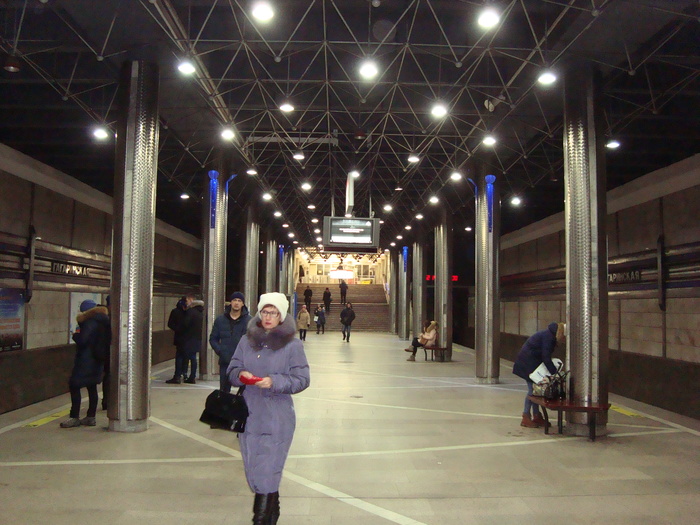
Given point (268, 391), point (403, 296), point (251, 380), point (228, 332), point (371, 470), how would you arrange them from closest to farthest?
point (251, 380) < point (268, 391) < point (371, 470) < point (228, 332) < point (403, 296)

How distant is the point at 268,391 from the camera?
12.8 ft

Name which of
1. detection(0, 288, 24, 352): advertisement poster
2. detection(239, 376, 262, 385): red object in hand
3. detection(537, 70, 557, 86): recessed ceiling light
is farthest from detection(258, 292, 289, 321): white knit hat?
detection(0, 288, 24, 352): advertisement poster

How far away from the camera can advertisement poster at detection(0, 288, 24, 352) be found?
9.95 m

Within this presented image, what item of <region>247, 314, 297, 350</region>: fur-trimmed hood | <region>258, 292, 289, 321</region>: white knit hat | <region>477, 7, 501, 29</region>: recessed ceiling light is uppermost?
<region>477, 7, 501, 29</region>: recessed ceiling light

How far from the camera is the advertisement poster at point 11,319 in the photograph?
9945mm

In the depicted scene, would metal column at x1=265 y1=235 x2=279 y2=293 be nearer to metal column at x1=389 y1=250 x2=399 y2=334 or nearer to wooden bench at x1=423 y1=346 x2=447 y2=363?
metal column at x1=389 y1=250 x2=399 y2=334

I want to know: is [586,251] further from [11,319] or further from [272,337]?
[11,319]

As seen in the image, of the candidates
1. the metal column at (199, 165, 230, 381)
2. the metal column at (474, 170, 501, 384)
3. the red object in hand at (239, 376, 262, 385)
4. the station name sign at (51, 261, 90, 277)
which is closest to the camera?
the red object in hand at (239, 376, 262, 385)

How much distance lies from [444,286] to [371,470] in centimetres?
1415

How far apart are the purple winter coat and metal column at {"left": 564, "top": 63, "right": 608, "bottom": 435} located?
5.67 m

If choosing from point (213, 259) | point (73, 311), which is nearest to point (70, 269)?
point (73, 311)

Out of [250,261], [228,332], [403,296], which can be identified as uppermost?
[250,261]

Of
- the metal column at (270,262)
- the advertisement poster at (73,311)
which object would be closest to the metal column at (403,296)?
the metal column at (270,262)

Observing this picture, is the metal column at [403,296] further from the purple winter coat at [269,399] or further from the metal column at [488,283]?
the purple winter coat at [269,399]
